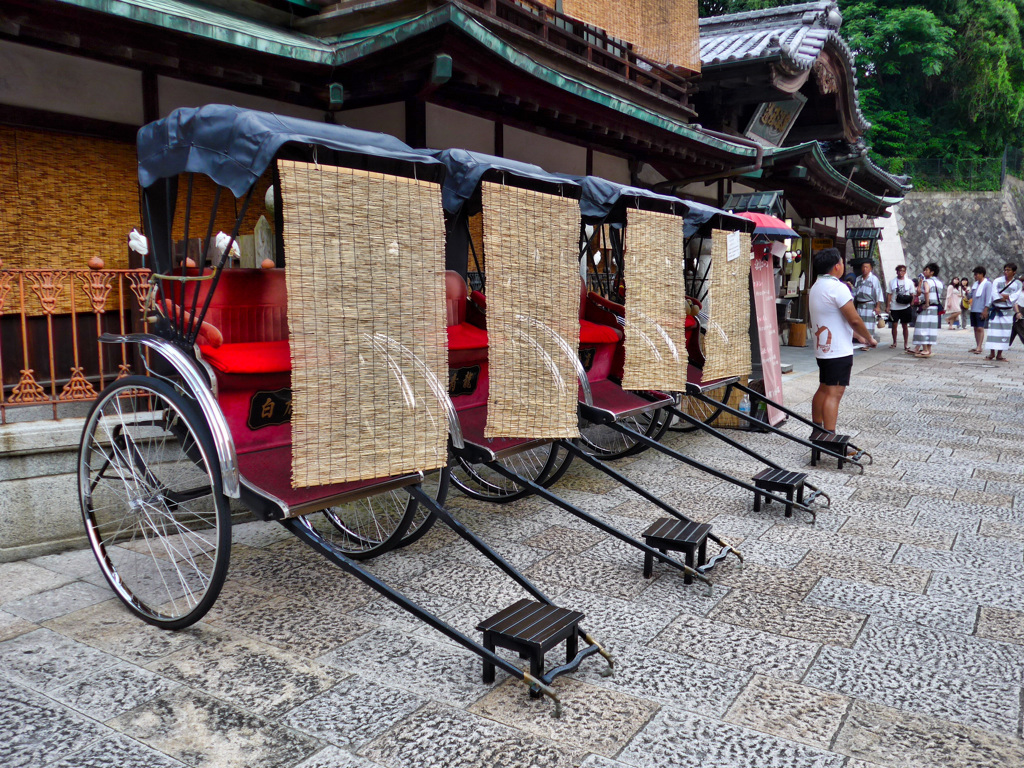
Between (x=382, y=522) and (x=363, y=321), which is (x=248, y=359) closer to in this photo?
(x=363, y=321)

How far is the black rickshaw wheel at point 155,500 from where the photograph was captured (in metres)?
3.24

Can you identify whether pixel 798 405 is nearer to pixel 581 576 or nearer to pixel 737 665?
pixel 581 576

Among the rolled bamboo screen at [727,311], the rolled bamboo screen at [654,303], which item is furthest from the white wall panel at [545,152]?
the rolled bamboo screen at [654,303]

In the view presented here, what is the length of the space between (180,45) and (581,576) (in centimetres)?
449

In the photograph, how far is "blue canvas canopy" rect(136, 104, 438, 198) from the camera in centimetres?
302

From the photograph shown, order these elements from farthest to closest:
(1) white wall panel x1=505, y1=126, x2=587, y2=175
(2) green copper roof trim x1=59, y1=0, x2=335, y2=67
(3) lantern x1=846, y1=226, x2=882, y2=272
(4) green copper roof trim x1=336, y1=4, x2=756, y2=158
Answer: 1. (3) lantern x1=846, y1=226, x2=882, y2=272
2. (1) white wall panel x1=505, y1=126, x2=587, y2=175
3. (4) green copper roof trim x1=336, y1=4, x2=756, y2=158
4. (2) green copper roof trim x1=59, y1=0, x2=335, y2=67

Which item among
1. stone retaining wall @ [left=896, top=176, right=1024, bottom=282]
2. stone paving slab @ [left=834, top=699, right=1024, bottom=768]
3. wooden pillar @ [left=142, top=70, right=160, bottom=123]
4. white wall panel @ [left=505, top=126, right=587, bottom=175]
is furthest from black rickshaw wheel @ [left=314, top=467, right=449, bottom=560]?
stone retaining wall @ [left=896, top=176, right=1024, bottom=282]

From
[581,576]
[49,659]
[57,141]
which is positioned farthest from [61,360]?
[581,576]

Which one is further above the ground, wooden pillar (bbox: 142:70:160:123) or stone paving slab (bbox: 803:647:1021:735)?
wooden pillar (bbox: 142:70:160:123)

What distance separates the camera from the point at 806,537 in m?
5.03

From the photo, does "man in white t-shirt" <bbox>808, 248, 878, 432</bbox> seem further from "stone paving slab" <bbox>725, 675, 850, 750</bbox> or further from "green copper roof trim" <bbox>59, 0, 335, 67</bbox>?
"green copper roof trim" <bbox>59, 0, 335, 67</bbox>

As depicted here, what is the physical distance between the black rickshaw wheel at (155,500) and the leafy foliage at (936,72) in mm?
30953

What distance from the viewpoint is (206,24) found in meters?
4.80

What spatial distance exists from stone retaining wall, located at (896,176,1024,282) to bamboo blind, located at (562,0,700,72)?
31.5 metres
